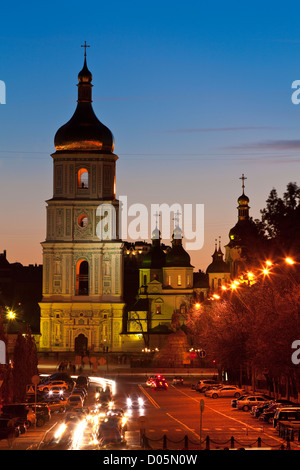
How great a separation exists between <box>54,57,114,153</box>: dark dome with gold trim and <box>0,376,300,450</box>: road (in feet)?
243

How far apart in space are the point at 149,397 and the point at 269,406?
61.0 feet

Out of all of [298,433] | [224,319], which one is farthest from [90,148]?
[298,433]

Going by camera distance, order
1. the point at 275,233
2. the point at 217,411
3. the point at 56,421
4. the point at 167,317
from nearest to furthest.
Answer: the point at 56,421 < the point at 217,411 < the point at 275,233 < the point at 167,317

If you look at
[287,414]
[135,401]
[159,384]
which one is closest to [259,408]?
[287,414]

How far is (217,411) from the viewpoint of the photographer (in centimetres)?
6594

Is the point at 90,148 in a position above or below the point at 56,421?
above

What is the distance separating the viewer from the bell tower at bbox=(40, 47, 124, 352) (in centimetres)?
14788

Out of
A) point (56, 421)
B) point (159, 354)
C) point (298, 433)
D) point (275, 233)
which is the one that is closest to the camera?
point (298, 433)

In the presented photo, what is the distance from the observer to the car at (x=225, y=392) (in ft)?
258

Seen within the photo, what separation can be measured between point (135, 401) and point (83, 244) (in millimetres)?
76862

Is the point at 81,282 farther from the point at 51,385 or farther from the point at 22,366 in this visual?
the point at 22,366

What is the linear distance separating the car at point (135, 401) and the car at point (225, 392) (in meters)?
4.77
